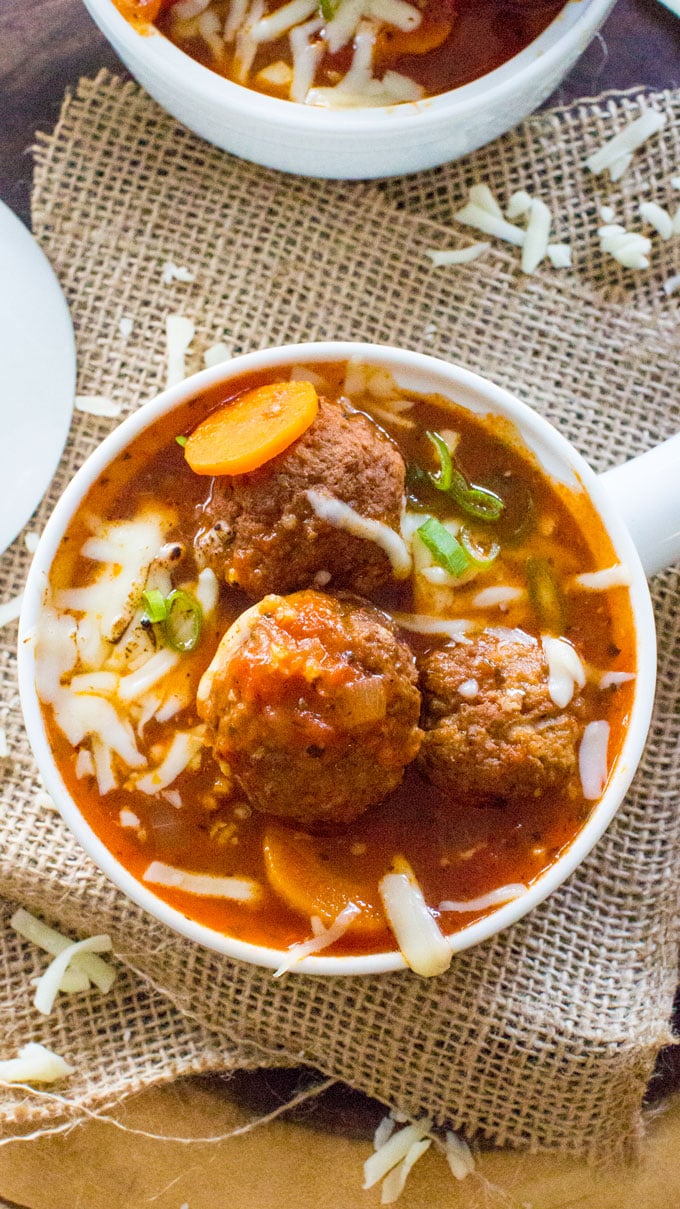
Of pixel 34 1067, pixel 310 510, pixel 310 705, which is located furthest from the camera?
pixel 34 1067

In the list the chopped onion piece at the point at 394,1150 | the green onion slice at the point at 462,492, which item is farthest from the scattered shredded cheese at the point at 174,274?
the chopped onion piece at the point at 394,1150

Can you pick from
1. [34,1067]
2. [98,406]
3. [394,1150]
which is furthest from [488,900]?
[98,406]

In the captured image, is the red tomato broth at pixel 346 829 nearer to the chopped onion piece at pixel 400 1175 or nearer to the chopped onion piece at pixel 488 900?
the chopped onion piece at pixel 488 900

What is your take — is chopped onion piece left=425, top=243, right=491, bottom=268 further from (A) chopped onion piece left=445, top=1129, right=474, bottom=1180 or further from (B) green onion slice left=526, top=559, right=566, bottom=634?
(A) chopped onion piece left=445, top=1129, right=474, bottom=1180

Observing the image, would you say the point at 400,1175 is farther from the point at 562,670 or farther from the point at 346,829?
the point at 562,670

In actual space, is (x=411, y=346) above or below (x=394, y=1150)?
above
